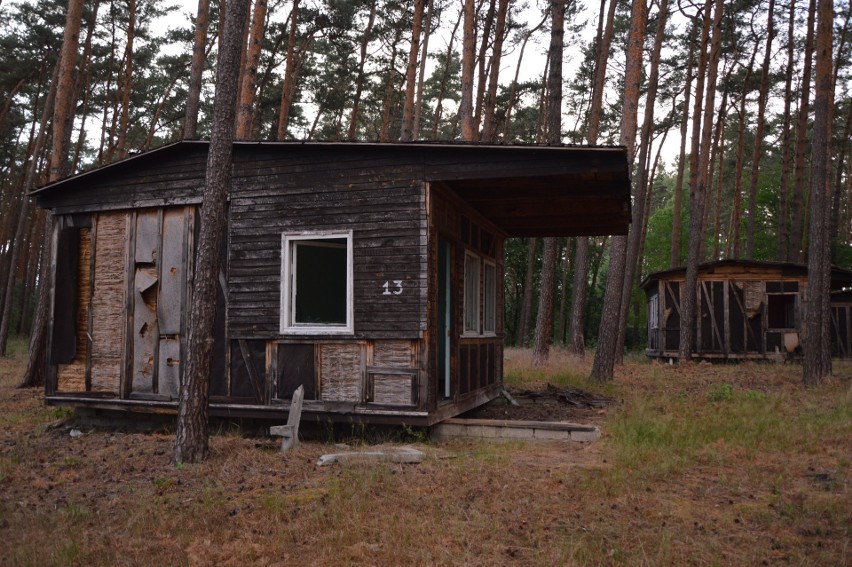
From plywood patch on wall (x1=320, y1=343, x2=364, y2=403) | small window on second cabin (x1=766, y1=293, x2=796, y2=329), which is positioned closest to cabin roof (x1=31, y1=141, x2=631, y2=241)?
plywood patch on wall (x1=320, y1=343, x2=364, y2=403)

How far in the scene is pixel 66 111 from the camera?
13.4m

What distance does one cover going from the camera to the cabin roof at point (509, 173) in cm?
795

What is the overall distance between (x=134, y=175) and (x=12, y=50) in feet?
56.7

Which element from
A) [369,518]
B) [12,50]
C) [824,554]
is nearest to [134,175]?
[369,518]

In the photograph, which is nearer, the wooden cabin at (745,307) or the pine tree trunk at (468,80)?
the pine tree trunk at (468,80)

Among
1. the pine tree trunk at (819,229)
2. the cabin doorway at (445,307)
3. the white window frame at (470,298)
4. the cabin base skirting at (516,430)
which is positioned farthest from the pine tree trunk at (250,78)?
the pine tree trunk at (819,229)

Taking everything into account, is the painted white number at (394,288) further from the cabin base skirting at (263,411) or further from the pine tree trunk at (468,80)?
the pine tree trunk at (468,80)

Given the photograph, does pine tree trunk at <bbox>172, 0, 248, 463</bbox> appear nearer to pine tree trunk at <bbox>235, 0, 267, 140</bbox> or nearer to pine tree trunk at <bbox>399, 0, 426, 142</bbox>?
pine tree trunk at <bbox>235, 0, 267, 140</bbox>

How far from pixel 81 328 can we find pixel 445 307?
558 centimetres

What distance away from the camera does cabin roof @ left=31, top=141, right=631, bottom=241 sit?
7949mm

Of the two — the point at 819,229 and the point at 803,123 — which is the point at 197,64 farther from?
the point at 803,123

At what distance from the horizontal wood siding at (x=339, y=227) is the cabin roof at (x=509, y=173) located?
0.71 feet

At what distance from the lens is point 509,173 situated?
8.20 m

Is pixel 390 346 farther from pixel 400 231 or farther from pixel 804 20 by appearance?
pixel 804 20
